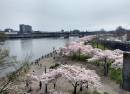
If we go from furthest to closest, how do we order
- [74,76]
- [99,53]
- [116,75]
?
[99,53] → [116,75] → [74,76]

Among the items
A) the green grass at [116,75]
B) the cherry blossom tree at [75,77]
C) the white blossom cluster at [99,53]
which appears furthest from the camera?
the white blossom cluster at [99,53]

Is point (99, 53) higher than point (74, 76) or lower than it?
higher

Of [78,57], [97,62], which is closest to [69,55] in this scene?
[78,57]

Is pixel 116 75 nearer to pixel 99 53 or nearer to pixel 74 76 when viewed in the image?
pixel 99 53

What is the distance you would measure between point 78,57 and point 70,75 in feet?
119

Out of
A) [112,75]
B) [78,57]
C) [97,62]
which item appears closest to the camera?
[112,75]

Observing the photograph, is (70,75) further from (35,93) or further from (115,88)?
(115,88)

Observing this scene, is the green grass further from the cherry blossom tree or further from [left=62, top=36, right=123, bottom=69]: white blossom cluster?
the cherry blossom tree

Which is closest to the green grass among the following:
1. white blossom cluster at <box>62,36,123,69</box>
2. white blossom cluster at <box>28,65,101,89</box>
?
white blossom cluster at <box>62,36,123,69</box>

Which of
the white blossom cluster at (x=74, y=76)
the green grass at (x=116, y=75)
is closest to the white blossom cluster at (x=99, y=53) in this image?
the green grass at (x=116, y=75)

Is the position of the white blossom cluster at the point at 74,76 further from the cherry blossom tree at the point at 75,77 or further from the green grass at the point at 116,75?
the green grass at the point at 116,75

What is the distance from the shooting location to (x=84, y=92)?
31.6 m

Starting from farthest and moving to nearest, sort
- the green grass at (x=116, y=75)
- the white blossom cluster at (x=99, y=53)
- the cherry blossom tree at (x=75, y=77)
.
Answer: the white blossom cluster at (x=99, y=53) → the green grass at (x=116, y=75) → the cherry blossom tree at (x=75, y=77)

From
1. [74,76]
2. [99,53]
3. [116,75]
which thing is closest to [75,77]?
[74,76]
